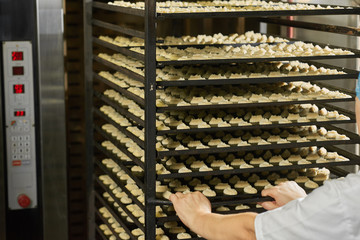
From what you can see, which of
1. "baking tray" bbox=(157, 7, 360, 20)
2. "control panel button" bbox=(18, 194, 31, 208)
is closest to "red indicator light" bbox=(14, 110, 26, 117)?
"control panel button" bbox=(18, 194, 31, 208)

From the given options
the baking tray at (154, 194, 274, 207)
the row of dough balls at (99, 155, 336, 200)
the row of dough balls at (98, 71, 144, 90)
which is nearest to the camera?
the baking tray at (154, 194, 274, 207)

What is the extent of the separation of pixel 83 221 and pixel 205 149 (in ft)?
6.40

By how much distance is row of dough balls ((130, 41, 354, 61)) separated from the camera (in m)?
3.07

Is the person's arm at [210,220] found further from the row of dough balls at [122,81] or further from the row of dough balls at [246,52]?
the row of dough balls at [122,81]

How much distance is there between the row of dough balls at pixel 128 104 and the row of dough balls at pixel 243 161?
277 millimetres

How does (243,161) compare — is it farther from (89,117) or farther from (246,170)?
(89,117)

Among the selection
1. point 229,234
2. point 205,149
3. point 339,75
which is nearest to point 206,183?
point 205,149

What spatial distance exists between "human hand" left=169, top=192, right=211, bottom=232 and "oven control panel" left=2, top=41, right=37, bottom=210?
4.16ft

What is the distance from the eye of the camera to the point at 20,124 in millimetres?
3631

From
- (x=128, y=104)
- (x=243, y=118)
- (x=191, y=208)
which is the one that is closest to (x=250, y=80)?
(x=243, y=118)

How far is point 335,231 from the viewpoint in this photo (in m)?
1.87

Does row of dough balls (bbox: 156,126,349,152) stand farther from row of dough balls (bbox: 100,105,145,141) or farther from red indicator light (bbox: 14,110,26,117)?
red indicator light (bbox: 14,110,26,117)

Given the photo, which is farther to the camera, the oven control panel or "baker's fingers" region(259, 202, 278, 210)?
the oven control panel

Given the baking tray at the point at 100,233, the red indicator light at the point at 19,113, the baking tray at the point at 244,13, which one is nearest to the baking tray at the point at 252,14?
the baking tray at the point at 244,13
